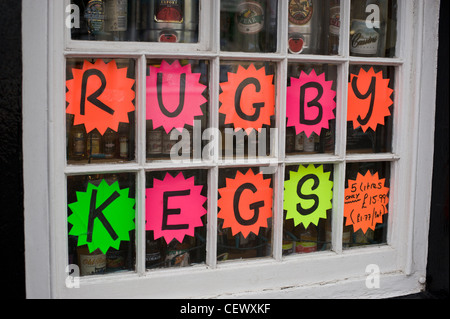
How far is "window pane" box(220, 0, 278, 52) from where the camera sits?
1.84 meters

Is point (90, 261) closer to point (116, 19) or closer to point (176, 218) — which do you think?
point (176, 218)

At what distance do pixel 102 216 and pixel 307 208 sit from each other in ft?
2.73

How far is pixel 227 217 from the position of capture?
6.22 ft

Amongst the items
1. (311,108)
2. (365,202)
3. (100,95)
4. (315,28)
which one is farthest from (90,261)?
(315,28)

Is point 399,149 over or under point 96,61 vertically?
under

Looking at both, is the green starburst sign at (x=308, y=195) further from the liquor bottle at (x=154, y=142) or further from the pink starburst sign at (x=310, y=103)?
the liquor bottle at (x=154, y=142)

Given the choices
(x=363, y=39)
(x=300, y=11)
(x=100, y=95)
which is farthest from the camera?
(x=363, y=39)

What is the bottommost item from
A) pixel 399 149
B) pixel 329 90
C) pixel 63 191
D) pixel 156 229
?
pixel 156 229

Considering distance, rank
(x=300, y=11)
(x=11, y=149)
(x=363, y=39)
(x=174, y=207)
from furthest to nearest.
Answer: (x=363, y=39)
(x=300, y=11)
(x=174, y=207)
(x=11, y=149)

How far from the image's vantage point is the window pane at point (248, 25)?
1.84 meters

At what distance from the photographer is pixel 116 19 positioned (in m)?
1.75

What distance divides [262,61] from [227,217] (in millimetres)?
630
